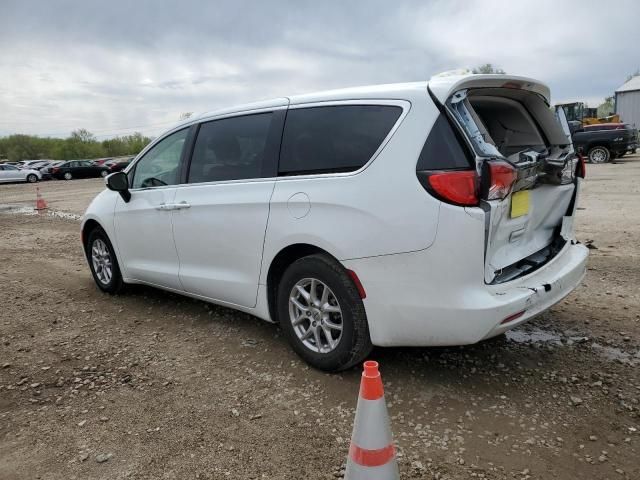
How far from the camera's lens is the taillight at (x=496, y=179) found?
263cm

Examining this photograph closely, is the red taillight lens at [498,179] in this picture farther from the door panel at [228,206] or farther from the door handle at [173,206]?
the door handle at [173,206]

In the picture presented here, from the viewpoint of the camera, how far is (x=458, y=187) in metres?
2.64

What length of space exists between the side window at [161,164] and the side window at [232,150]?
0.82 ft

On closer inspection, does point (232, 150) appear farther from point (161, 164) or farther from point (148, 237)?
point (148, 237)

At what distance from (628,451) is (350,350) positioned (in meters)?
1.50

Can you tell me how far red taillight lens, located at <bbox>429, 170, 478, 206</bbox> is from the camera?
2.63 m

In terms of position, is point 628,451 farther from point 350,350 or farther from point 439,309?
point 350,350

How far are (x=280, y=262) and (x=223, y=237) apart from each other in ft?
1.82

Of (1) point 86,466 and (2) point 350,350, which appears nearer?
(1) point 86,466

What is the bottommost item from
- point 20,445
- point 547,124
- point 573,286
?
point 20,445

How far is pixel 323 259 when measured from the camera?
3139mm

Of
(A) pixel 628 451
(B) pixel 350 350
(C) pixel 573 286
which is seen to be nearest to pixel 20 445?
(B) pixel 350 350

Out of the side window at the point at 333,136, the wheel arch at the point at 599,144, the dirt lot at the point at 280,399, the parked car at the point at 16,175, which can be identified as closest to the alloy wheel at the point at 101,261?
the dirt lot at the point at 280,399

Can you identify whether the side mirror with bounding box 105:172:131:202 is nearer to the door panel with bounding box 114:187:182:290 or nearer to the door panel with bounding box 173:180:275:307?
the door panel with bounding box 114:187:182:290
